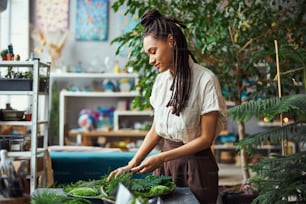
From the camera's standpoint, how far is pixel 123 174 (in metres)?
0.77

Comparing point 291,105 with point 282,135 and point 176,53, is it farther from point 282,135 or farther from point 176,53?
point 176,53

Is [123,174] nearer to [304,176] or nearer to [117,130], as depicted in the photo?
[304,176]

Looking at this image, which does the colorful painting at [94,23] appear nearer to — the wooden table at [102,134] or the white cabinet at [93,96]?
the white cabinet at [93,96]

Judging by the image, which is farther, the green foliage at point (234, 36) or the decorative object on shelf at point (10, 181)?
the green foliage at point (234, 36)

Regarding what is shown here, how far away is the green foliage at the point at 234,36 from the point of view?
1938 mm

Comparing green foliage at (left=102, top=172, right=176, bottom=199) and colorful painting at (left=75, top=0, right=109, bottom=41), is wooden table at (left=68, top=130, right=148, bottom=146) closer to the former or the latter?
colorful painting at (left=75, top=0, right=109, bottom=41)

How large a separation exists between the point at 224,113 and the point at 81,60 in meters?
3.10

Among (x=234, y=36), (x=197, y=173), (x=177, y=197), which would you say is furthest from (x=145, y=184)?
(x=234, y=36)

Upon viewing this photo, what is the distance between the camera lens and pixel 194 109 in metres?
0.90

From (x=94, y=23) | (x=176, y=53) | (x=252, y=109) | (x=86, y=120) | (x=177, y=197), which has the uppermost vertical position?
(x=94, y=23)

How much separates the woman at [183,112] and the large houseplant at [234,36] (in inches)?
38.6

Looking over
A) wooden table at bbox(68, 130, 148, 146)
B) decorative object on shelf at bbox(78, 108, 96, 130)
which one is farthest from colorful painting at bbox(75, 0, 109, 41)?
wooden table at bbox(68, 130, 148, 146)

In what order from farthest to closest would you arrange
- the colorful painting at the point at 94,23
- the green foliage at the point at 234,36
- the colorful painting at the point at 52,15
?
the colorful painting at the point at 94,23 < the colorful painting at the point at 52,15 < the green foliage at the point at 234,36

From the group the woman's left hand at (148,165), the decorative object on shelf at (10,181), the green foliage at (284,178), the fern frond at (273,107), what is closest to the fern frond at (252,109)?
the fern frond at (273,107)
